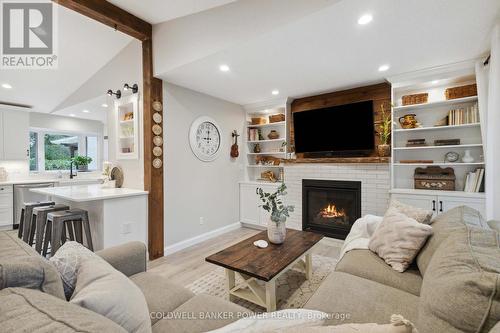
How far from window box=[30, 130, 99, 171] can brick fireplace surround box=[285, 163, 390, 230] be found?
5464 millimetres

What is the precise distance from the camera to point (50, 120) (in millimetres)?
5445

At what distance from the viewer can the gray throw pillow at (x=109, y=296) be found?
775 mm

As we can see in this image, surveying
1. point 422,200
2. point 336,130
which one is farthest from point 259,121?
point 422,200

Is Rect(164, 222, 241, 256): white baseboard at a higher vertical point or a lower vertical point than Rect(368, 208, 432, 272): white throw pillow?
lower

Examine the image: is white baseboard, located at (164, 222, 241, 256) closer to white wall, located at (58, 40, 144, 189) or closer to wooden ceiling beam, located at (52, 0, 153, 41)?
white wall, located at (58, 40, 144, 189)

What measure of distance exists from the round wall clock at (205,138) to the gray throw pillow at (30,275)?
9.30 feet

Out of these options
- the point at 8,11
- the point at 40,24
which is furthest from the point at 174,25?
the point at 8,11

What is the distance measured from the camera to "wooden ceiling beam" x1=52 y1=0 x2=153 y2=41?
2.25 meters

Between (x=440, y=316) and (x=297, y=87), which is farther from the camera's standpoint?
(x=297, y=87)

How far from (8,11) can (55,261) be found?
336 cm

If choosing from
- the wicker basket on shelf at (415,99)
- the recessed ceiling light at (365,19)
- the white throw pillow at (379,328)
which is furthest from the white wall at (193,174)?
the white throw pillow at (379,328)

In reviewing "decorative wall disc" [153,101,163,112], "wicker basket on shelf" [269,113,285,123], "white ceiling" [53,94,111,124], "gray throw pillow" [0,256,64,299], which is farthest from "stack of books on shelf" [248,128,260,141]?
"gray throw pillow" [0,256,64,299]

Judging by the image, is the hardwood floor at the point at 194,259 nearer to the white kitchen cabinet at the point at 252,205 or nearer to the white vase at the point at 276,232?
the white kitchen cabinet at the point at 252,205

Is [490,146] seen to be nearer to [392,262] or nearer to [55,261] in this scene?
[392,262]
